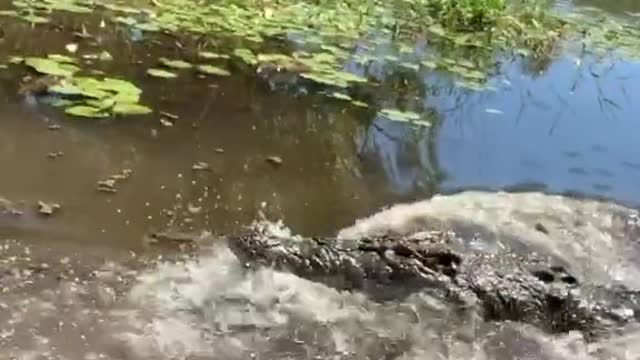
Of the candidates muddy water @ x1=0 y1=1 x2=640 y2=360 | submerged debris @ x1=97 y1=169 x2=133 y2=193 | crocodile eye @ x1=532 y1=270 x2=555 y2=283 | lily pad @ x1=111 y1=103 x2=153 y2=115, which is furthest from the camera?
lily pad @ x1=111 y1=103 x2=153 y2=115

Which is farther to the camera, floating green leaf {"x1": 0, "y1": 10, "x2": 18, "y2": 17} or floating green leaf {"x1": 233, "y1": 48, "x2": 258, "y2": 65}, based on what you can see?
floating green leaf {"x1": 0, "y1": 10, "x2": 18, "y2": 17}

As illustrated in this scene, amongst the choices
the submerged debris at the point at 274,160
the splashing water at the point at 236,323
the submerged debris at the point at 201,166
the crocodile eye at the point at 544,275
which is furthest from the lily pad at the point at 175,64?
the crocodile eye at the point at 544,275

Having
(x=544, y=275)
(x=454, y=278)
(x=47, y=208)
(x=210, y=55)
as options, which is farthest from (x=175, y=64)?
(x=544, y=275)

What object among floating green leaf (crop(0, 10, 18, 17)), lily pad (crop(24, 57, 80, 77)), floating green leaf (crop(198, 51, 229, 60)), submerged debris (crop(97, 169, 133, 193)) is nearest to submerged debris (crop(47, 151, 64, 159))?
submerged debris (crop(97, 169, 133, 193))

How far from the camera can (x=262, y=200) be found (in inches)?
158

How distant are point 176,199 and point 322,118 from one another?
1468 millimetres

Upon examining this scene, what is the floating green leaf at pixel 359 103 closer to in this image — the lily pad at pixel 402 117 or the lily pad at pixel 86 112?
the lily pad at pixel 402 117

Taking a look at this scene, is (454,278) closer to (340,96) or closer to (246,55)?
(340,96)

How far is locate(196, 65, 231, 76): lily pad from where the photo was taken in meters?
5.51

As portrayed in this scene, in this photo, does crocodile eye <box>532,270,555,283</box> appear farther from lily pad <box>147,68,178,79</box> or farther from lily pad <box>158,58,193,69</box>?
lily pad <box>158,58,193,69</box>

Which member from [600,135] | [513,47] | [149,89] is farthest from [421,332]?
[513,47]

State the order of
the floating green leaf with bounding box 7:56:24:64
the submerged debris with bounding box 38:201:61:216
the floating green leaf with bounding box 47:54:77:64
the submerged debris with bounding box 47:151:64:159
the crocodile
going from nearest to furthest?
the crocodile, the submerged debris with bounding box 38:201:61:216, the submerged debris with bounding box 47:151:64:159, the floating green leaf with bounding box 7:56:24:64, the floating green leaf with bounding box 47:54:77:64

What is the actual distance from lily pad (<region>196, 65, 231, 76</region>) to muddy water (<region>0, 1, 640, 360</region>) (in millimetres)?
82

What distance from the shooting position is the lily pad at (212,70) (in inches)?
217
